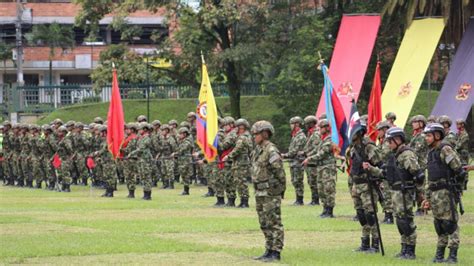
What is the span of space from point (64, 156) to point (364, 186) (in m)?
17.1

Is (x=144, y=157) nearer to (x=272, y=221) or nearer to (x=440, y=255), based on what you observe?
(x=272, y=221)

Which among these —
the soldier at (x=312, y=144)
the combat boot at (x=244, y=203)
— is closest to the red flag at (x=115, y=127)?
A: the combat boot at (x=244, y=203)

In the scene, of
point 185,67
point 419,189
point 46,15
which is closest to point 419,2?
point 185,67

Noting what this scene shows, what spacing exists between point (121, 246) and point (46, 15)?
51.2 metres

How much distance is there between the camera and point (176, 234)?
21.1 metres

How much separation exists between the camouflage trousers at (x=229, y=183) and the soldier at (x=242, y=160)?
0.17 meters

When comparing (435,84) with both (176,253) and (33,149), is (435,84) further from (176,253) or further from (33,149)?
(176,253)

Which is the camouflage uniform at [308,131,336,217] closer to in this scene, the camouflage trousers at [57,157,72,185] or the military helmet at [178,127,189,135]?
the military helmet at [178,127,189,135]

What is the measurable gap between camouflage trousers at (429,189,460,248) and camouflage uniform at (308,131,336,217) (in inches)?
276

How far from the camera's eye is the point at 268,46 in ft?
158

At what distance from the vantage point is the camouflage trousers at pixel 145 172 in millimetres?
29500

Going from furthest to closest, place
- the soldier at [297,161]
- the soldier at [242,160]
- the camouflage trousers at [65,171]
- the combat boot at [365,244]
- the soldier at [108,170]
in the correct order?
the camouflage trousers at [65,171] → the soldier at [108,170] → the soldier at [297,161] → the soldier at [242,160] → the combat boot at [365,244]

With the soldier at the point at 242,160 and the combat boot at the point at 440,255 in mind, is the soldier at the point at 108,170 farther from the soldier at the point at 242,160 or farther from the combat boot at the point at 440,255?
the combat boot at the point at 440,255

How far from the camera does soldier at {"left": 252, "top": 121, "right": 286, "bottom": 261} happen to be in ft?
56.4
